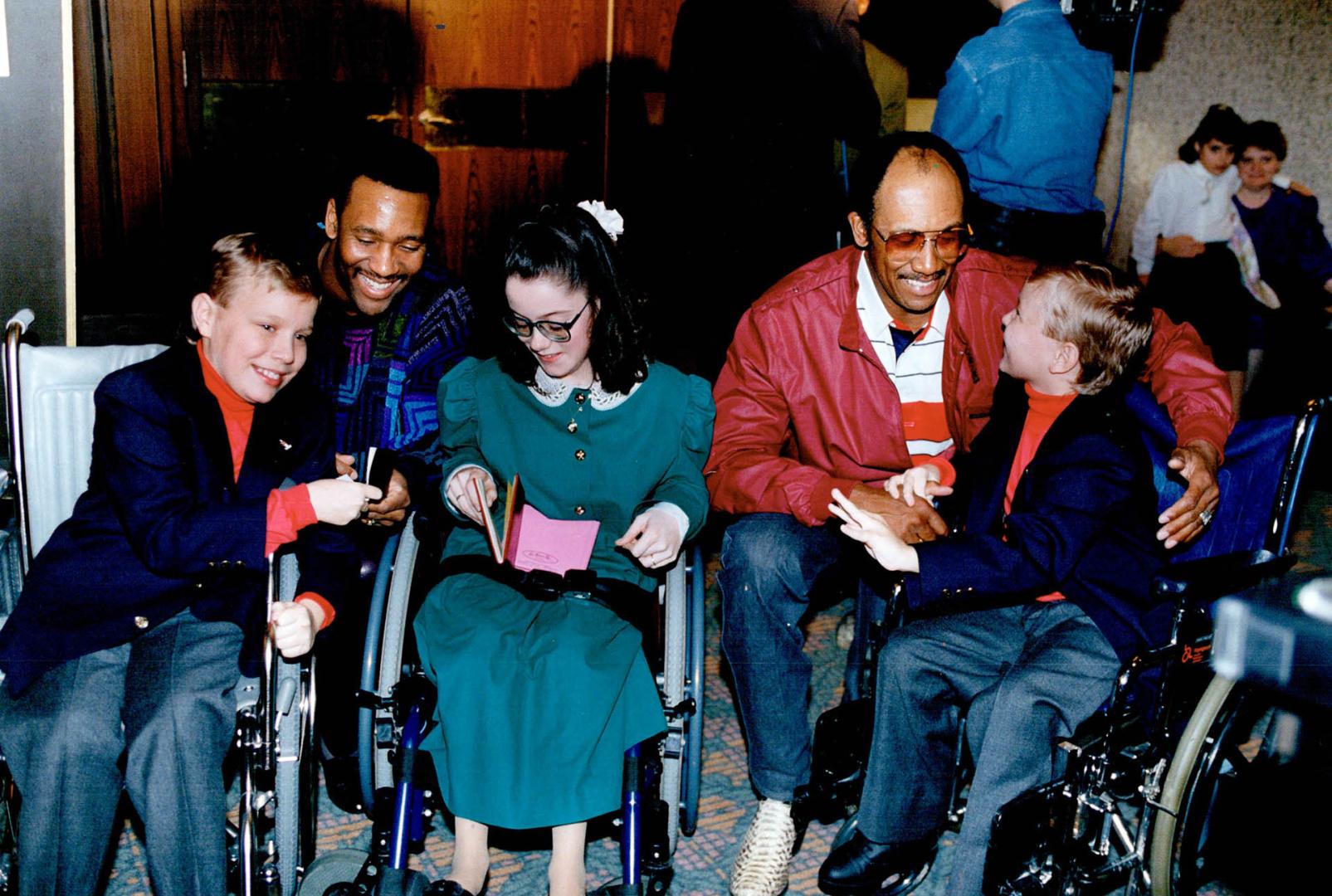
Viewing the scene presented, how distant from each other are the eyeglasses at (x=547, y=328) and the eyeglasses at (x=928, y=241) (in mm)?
758

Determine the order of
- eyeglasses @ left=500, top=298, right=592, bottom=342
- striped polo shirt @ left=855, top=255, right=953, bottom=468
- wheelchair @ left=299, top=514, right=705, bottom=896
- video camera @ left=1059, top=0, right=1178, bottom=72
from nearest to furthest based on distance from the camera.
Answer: wheelchair @ left=299, top=514, right=705, bottom=896
eyeglasses @ left=500, top=298, right=592, bottom=342
striped polo shirt @ left=855, top=255, right=953, bottom=468
video camera @ left=1059, top=0, right=1178, bottom=72

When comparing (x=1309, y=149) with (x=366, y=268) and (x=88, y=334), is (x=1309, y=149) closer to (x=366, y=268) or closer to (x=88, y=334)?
(x=366, y=268)

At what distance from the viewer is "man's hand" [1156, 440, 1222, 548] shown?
2.48 metres

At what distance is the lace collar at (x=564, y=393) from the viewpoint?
8.87ft

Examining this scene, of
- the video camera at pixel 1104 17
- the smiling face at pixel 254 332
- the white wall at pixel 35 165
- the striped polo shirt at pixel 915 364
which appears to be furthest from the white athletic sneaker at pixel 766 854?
the video camera at pixel 1104 17

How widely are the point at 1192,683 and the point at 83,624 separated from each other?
7.20ft

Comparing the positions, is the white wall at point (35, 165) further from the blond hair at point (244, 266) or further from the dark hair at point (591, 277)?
the dark hair at point (591, 277)

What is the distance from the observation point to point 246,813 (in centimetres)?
213

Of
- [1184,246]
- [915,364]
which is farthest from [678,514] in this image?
[1184,246]

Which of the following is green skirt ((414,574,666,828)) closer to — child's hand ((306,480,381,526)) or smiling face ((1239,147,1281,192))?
child's hand ((306,480,381,526))

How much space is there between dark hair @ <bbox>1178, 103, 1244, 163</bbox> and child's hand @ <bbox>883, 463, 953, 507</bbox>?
410 centimetres

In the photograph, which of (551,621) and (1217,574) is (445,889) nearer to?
(551,621)

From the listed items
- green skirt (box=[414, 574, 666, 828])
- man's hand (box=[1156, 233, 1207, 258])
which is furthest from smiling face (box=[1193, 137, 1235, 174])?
Result: green skirt (box=[414, 574, 666, 828])

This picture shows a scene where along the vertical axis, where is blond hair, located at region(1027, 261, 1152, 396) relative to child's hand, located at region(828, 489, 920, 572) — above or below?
above
